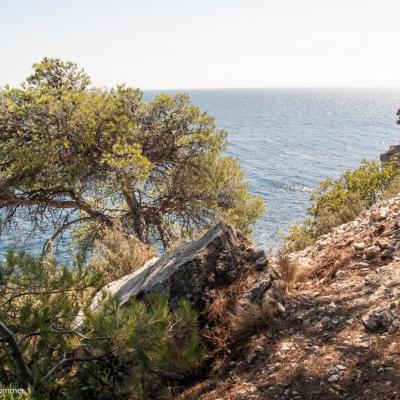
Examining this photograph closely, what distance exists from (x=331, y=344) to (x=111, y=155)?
868 cm

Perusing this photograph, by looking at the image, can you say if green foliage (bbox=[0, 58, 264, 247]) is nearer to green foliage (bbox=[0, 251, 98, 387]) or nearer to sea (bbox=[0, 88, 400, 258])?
sea (bbox=[0, 88, 400, 258])

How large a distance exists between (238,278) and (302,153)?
59.5m

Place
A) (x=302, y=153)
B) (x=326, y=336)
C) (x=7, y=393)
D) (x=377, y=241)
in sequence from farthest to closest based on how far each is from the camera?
1. (x=302, y=153)
2. (x=377, y=241)
3. (x=326, y=336)
4. (x=7, y=393)

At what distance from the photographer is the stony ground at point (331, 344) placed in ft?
13.8

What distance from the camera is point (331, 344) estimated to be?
4.83 meters

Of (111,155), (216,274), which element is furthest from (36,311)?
(111,155)

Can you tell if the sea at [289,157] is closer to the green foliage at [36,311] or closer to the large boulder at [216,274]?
the large boulder at [216,274]

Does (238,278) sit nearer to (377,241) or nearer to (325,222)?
(377,241)

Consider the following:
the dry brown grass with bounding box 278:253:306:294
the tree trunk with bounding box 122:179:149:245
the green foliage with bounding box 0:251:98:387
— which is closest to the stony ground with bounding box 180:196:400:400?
the dry brown grass with bounding box 278:253:306:294

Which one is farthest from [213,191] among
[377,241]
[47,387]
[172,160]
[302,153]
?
[302,153]

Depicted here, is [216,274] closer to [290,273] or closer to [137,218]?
[290,273]

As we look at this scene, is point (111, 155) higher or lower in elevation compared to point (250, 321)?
higher

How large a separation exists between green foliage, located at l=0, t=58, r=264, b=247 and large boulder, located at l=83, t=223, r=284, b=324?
19.7ft

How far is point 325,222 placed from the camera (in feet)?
40.9
